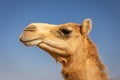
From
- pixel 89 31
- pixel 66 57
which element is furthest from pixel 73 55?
pixel 89 31

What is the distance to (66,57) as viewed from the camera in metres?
6.95

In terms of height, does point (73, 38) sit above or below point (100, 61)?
above

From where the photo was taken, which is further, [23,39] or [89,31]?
A: [89,31]

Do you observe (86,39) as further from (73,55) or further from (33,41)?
(33,41)

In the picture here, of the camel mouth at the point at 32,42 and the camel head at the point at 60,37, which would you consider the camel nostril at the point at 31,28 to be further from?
the camel mouth at the point at 32,42

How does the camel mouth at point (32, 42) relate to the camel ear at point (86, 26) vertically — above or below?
below

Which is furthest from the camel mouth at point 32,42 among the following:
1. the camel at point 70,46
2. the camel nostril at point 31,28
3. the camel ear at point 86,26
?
the camel ear at point 86,26

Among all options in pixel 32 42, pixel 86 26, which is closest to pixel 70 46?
pixel 86 26

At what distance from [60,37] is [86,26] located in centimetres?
58

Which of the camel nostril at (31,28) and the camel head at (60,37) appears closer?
the camel nostril at (31,28)

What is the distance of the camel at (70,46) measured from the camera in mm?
6582

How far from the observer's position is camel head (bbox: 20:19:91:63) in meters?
6.79

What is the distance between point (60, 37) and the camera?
23.2ft

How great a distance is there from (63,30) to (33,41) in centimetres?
80
